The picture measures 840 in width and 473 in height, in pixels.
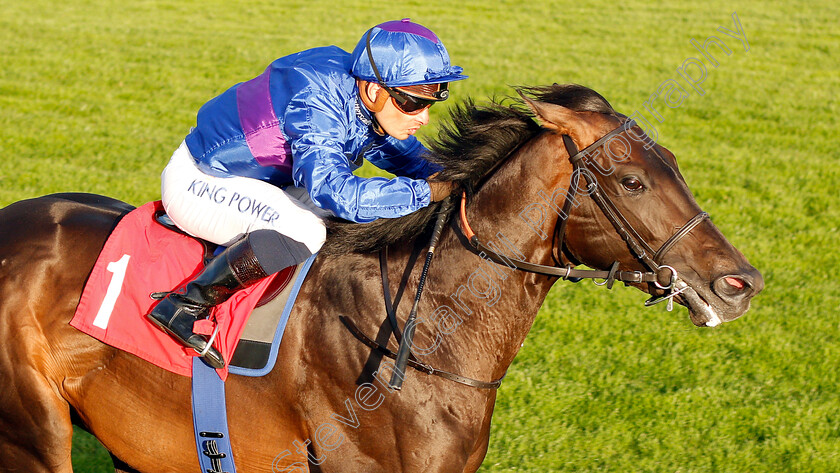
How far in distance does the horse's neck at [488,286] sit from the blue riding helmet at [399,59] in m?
0.46

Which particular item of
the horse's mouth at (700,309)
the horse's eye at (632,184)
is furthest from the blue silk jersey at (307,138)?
the horse's mouth at (700,309)

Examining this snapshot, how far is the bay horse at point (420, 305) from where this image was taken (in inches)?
106

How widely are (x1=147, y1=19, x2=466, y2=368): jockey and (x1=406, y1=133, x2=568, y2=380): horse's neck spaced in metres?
0.21

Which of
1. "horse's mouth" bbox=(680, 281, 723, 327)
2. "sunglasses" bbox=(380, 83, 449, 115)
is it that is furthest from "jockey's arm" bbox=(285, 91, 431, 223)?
"horse's mouth" bbox=(680, 281, 723, 327)

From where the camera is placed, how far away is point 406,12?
15867 mm

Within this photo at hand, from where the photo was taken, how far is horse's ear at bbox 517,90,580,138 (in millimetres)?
2756

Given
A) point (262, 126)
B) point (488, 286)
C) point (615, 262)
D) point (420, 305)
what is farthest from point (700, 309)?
point (262, 126)

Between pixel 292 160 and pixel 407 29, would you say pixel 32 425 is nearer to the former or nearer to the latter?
pixel 292 160

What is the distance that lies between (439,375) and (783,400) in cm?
314

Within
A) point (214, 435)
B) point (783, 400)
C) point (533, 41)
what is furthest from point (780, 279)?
point (533, 41)

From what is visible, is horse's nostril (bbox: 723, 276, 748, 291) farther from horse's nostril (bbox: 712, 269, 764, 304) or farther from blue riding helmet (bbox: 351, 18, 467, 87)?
blue riding helmet (bbox: 351, 18, 467, 87)

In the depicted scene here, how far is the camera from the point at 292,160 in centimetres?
309

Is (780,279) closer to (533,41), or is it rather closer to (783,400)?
(783,400)

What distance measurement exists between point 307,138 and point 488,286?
852mm
